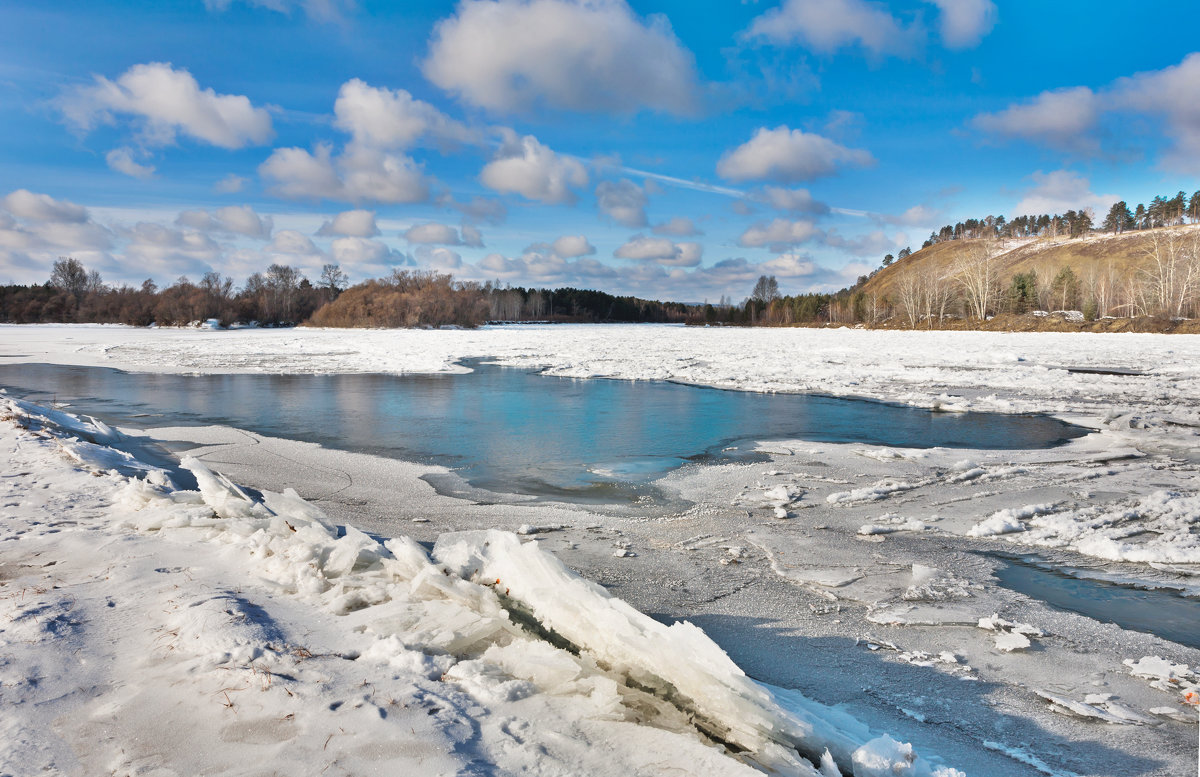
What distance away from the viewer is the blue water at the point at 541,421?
7570 millimetres

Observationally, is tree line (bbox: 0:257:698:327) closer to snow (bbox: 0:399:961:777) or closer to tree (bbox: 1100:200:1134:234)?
snow (bbox: 0:399:961:777)

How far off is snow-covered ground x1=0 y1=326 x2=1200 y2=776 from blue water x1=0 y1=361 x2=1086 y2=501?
4.13ft

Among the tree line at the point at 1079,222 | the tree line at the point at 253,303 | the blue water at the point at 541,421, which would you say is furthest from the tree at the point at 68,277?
the tree line at the point at 1079,222

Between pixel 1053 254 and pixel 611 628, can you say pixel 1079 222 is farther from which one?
pixel 611 628

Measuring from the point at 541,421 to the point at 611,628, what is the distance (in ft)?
25.6

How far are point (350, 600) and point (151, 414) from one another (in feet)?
33.1

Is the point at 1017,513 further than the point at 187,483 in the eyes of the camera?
No

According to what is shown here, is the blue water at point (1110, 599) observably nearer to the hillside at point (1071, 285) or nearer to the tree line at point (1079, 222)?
the hillside at point (1071, 285)

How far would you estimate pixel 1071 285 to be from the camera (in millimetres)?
71812

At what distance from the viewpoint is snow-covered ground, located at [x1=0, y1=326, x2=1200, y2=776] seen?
2283mm

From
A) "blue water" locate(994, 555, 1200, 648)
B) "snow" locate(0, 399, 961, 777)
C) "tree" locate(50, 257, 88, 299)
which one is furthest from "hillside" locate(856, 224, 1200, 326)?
"tree" locate(50, 257, 88, 299)

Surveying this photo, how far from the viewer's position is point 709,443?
874 cm

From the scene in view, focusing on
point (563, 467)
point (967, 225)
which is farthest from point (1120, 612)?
point (967, 225)

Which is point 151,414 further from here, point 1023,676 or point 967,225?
point 967,225
